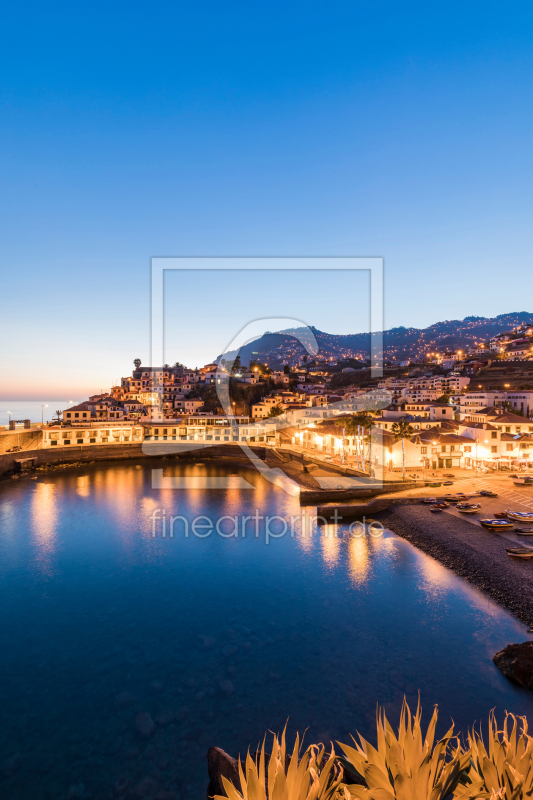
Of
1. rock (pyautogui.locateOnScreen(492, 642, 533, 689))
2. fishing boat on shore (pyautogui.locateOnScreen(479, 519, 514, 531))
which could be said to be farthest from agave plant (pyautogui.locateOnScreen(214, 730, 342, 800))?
fishing boat on shore (pyautogui.locateOnScreen(479, 519, 514, 531))

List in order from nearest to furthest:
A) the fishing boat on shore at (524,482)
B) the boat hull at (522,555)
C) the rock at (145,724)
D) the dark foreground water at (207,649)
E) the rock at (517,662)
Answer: the dark foreground water at (207,649), the rock at (145,724), the rock at (517,662), the boat hull at (522,555), the fishing boat on shore at (524,482)

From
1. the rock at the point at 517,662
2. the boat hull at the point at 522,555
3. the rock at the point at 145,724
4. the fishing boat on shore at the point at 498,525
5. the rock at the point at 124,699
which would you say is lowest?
the rock at the point at 124,699

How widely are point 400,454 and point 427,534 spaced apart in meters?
14.0

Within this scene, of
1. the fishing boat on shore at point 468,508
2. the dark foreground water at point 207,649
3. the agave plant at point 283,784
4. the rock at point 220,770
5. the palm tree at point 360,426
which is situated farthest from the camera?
the palm tree at point 360,426

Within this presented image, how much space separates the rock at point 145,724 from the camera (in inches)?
455

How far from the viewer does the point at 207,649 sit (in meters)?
15.5

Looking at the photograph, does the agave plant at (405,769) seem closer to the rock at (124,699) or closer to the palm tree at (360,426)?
the rock at (124,699)

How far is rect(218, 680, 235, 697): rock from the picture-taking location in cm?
1291

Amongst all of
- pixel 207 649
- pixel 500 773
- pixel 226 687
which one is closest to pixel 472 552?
pixel 207 649

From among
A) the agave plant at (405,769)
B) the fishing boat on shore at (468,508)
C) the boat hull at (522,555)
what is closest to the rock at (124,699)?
the agave plant at (405,769)

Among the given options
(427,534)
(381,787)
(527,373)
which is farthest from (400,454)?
(527,373)

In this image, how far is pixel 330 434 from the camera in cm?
5197

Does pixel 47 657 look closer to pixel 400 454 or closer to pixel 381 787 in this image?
pixel 381 787

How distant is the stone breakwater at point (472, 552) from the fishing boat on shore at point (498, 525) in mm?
304
